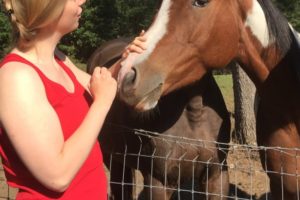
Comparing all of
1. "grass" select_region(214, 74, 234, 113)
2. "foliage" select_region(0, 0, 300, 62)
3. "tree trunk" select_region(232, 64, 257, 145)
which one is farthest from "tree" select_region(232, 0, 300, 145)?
"foliage" select_region(0, 0, 300, 62)

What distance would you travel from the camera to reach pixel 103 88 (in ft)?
5.30

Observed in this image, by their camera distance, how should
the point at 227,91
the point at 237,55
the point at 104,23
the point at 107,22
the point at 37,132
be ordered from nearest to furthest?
the point at 37,132 < the point at 237,55 < the point at 227,91 < the point at 104,23 < the point at 107,22

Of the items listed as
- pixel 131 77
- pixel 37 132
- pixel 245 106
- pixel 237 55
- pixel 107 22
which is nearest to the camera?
pixel 37 132

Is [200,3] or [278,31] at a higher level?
[200,3]

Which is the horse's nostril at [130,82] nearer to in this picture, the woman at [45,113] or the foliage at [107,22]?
the woman at [45,113]

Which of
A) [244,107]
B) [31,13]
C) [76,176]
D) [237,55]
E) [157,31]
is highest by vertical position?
[31,13]

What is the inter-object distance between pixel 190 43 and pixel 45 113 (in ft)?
4.90

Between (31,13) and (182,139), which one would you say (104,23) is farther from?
(31,13)

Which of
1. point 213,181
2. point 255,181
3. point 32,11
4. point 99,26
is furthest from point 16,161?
point 99,26

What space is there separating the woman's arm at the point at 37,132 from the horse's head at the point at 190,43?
1100 millimetres

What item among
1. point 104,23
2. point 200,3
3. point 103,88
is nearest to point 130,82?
point 200,3

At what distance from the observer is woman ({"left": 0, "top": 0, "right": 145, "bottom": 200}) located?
4.46ft

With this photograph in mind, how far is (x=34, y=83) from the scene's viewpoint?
1398 mm

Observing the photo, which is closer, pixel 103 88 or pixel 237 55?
pixel 103 88
